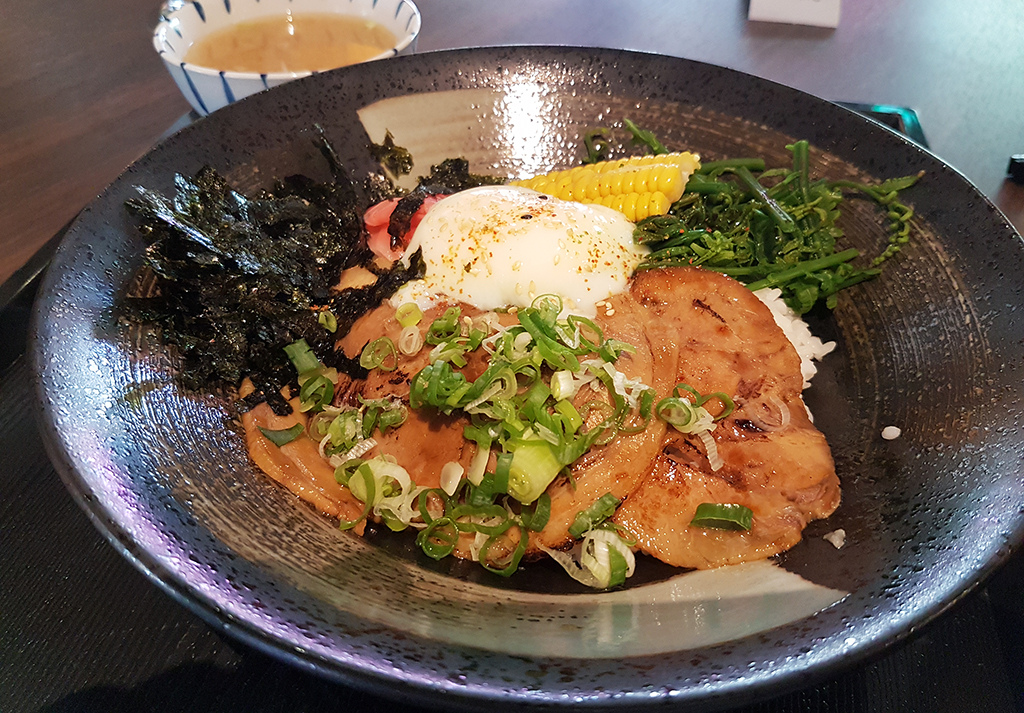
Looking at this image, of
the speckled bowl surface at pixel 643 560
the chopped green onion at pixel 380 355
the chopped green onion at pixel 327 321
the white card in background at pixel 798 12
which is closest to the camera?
the speckled bowl surface at pixel 643 560

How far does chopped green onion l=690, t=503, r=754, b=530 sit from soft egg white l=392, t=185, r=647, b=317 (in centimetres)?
70

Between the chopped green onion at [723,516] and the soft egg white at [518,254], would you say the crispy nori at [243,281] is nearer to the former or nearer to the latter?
the soft egg white at [518,254]

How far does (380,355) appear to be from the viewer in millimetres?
1769

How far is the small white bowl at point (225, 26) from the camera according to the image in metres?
2.41

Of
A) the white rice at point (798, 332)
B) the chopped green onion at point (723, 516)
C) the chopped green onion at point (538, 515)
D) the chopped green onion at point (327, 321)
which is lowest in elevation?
the white rice at point (798, 332)

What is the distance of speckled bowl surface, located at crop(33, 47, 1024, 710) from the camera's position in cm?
111

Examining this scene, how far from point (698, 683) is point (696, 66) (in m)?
2.25

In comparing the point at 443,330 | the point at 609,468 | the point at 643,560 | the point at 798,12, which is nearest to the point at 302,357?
the point at 443,330

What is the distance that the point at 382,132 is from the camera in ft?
7.89

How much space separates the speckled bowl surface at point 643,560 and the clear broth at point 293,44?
488 mm

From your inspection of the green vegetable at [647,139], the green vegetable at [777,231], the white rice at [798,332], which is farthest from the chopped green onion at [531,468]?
the green vegetable at [647,139]

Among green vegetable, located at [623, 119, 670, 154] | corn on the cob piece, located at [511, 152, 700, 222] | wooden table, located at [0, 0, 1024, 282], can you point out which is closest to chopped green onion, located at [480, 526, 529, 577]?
corn on the cob piece, located at [511, 152, 700, 222]

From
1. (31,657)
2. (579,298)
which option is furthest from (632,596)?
(31,657)

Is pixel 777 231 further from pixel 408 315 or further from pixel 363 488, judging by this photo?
pixel 363 488
